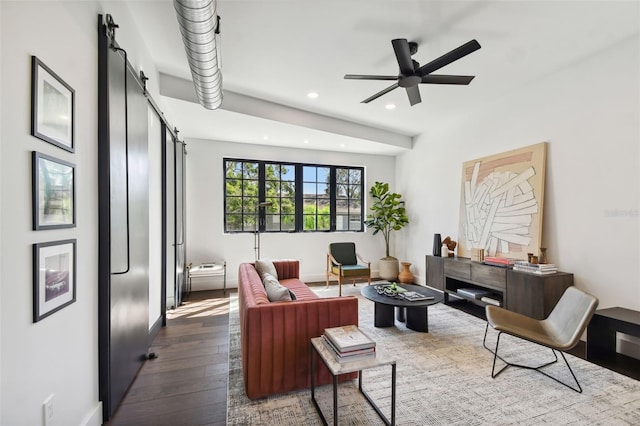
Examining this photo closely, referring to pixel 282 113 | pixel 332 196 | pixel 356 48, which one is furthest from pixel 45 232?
pixel 332 196

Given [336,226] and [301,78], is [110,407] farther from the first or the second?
[336,226]

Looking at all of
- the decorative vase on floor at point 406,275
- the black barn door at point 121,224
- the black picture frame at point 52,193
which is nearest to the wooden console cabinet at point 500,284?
the decorative vase on floor at point 406,275

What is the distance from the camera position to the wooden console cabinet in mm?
3139

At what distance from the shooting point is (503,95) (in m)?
4.00

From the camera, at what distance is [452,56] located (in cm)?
234

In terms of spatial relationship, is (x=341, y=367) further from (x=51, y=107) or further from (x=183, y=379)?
(x=51, y=107)

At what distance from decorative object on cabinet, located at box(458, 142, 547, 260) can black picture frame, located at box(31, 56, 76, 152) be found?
443cm

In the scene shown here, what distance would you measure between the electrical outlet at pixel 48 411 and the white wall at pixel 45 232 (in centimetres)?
2

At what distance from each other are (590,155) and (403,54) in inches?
92.2

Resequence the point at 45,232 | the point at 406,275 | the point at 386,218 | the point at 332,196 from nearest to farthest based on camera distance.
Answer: the point at 45,232 < the point at 406,275 < the point at 386,218 < the point at 332,196

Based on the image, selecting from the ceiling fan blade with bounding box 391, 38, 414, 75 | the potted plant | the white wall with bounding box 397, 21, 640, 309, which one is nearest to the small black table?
the white wall with bounding box 397, 21, 640, 309

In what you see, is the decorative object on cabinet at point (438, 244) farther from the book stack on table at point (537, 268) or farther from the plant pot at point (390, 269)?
the book stack on table at point (537, 268)

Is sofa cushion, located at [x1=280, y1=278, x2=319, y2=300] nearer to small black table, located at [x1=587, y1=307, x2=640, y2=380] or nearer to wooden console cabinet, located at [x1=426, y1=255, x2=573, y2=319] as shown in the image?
wooden console cabinet, located at [x1=426, y1=255, x2=573, y2=319]

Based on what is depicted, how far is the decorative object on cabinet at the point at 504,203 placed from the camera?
3.57 m
